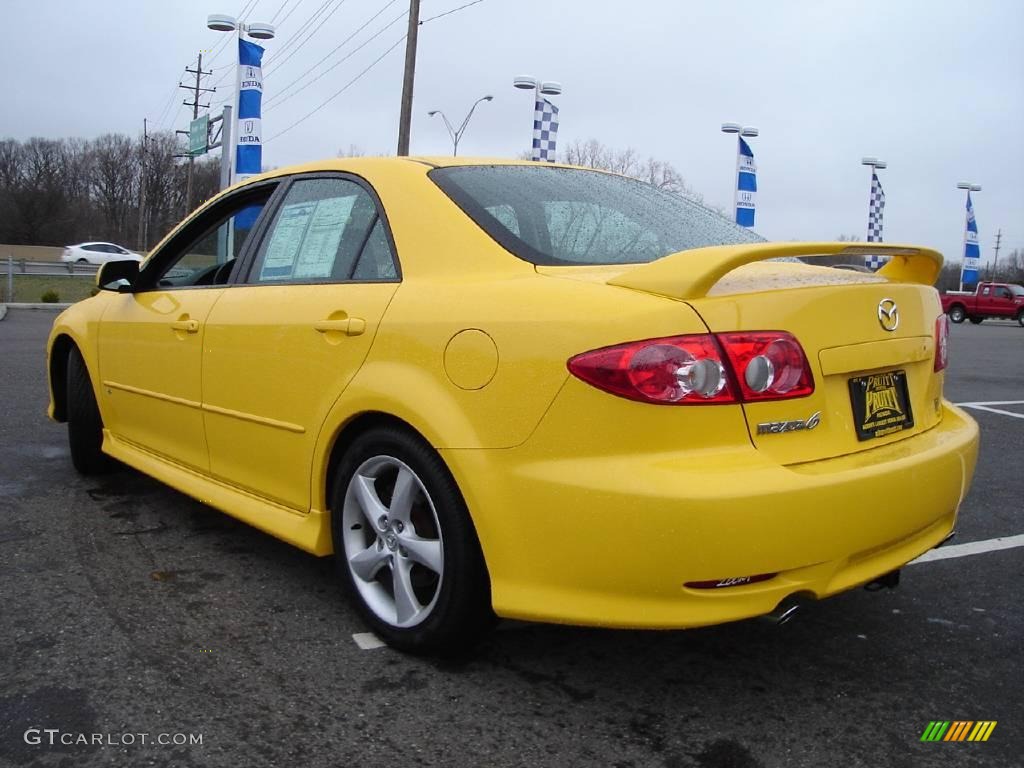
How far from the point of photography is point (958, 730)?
2301 millimetres

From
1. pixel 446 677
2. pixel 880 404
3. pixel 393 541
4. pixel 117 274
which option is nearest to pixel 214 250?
pixel 117 274

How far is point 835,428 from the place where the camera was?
2.29 meters

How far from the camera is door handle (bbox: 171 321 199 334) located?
3469 mm

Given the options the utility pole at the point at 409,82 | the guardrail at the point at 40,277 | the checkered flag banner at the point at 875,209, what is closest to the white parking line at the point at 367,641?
the utility pole at the point at 409,82

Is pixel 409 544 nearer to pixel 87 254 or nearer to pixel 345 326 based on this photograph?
pixel 345 326

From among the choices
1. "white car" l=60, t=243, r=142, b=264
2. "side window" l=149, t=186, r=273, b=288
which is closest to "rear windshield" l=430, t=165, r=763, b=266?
"side window" l=149, t=186, r=273, b=288

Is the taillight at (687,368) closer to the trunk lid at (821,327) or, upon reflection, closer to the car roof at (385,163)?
the trunk lid at (821,327)

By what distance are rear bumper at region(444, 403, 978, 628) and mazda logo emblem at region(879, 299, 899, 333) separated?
367 mm

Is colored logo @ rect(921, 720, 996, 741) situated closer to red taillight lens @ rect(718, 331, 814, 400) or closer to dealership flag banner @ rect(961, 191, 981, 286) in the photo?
red taillight lens @ rect(718, 331, 814, 400)

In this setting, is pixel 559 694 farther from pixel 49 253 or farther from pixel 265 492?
pixel 49 253

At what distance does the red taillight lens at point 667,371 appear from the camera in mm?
2107

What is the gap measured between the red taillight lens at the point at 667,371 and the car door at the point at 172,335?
1912 mm

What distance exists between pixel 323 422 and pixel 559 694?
1.07m

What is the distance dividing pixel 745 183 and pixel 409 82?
8.95 m
